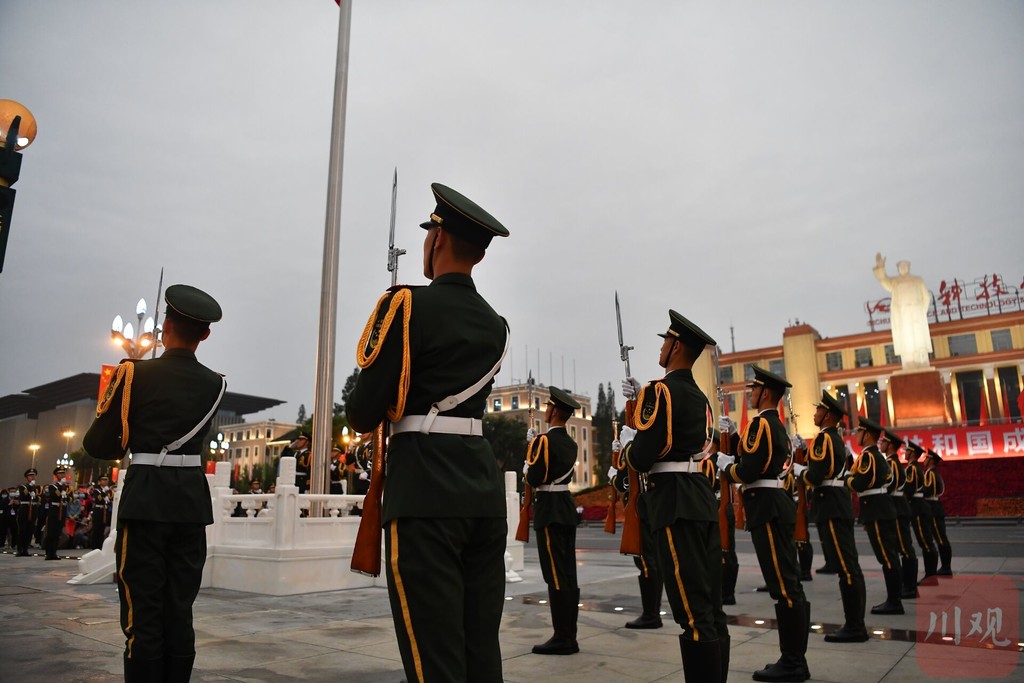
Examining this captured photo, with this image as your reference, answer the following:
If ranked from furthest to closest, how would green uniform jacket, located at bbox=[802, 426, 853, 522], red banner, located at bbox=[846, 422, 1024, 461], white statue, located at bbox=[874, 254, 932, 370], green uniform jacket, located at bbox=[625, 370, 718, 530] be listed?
white statue, located at bbox=[874, 254, 932, 370] < red banner, located at bbox=[846, 422, 1024, 461] < green uniform jacket, located at bbox=[802, 426, 853, 522] < green uniform jacket, located at bbox=[625, 370, 718, 530]

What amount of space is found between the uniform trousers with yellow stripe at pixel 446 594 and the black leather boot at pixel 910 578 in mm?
8107

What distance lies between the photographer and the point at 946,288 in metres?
49.4

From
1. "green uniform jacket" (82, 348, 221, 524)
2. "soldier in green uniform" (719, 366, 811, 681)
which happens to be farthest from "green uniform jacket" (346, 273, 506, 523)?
"soldier in green uniform" (719, 366, 811, 681)

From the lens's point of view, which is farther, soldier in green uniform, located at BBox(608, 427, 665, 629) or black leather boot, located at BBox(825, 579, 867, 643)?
soldier in green uniform, located at BBox(608, 427, 665, 629)

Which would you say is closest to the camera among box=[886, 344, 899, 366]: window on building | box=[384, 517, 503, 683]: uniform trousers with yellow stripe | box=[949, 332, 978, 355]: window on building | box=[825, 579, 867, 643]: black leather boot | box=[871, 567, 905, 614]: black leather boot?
box=[384, 517, 503, 683]: uniform trousers with yellow stripe

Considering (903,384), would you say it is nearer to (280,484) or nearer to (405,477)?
(280,484)

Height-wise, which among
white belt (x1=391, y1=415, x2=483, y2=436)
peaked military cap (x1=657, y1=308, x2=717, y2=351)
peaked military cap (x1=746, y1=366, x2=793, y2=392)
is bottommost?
white belt (x1=391, y1=415, x2=483, y2=436)

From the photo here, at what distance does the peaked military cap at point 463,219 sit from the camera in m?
2.70

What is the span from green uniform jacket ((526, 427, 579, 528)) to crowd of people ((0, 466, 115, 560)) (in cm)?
1298

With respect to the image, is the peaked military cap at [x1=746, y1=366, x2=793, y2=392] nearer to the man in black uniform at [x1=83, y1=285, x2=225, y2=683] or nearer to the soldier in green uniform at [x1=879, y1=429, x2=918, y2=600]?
the soldier in green uniform at [x1=879, y1=429, x2=918, y2=600]

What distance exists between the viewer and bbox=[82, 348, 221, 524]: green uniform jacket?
11.9 feet

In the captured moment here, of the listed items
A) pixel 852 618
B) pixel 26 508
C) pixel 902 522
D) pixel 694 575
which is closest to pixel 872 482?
pixel 852 618

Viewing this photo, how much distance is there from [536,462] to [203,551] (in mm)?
3092

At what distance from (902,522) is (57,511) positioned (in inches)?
616
